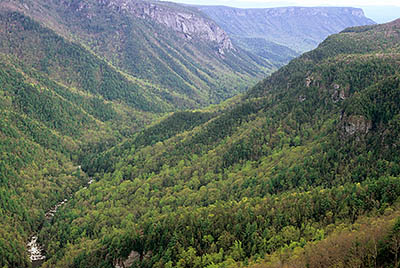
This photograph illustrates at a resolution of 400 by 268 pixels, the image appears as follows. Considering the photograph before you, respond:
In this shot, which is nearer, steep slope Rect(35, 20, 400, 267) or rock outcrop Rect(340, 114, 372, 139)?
steep slope Rect(35, 20, 400, 267)

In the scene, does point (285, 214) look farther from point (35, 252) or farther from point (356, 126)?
point (35, 252)

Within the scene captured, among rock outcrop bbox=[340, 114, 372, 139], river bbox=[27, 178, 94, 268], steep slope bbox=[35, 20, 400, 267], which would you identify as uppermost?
rock outcrop bbox=[340, 114, 372, 139]

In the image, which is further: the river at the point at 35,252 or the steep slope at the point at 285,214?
the river at the point at 35,252

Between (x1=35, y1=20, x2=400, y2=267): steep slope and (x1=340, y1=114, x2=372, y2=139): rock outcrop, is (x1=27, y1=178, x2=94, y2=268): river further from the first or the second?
(x1=340, y1=114, x2=372, y2=139): rock outcrop

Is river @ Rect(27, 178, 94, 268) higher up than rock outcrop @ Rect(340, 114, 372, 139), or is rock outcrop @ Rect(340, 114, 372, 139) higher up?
rock outcrop @ Rect(340, 114, 372, 139)

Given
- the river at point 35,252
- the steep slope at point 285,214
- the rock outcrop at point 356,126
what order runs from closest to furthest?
the steep slope at point 285,214 < the rock outcrop at point 356,126 < the river at point 35,252

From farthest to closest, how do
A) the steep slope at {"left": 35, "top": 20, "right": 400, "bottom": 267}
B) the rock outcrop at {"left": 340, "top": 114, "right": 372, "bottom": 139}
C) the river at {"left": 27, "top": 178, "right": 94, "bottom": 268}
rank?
the river at {"left": 27, "top": 178, "right": 94, "bottom": 268}
the rock outcrop at {"left": 340, "top": 114, "right": 372, "bottom": 139}
the steep slope at {"left": 35, "top": 20, "right": 400, "bottom": 267}

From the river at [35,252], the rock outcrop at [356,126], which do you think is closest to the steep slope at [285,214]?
the rock outcrop at [356,126]

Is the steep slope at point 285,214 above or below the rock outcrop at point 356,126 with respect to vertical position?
below

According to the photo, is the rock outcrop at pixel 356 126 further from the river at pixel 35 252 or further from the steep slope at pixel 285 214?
the river at pixel 35 252

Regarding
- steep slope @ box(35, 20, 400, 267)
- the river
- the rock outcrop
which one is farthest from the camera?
the river

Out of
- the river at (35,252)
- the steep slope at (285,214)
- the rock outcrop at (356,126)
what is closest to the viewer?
the steep slope at (285,214)

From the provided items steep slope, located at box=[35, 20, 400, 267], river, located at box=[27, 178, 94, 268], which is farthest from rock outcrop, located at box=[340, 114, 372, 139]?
river, located at box=[27, 178, 94, 268]

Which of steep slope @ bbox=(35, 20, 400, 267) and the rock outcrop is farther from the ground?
the rock outcrop
